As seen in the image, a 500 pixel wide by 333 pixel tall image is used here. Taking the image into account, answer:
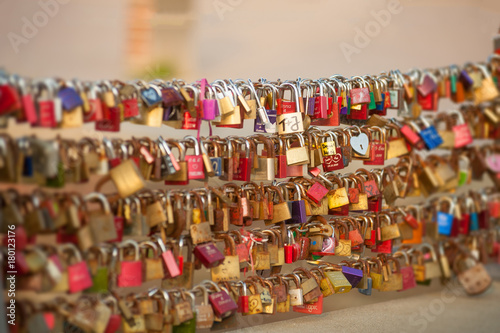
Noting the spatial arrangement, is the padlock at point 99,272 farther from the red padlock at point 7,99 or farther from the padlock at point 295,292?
the padlock at point 295,292

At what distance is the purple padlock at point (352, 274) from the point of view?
310 cm

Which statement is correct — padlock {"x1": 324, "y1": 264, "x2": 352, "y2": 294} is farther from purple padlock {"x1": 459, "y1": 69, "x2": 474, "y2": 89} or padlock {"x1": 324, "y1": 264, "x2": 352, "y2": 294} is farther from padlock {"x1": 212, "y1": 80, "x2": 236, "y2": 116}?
purple padlock {"x1": 459, "y1": 69, "x2": 474, "y2": 89}

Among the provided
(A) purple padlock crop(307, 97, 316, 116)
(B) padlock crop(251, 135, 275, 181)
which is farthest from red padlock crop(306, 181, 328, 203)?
(A) purple padlock crop(307, 97, 316, 116)

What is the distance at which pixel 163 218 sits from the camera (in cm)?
252

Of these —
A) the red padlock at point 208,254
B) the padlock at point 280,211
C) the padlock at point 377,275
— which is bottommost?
the padlock at point 377,275

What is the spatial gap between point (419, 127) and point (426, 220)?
535 millimetres

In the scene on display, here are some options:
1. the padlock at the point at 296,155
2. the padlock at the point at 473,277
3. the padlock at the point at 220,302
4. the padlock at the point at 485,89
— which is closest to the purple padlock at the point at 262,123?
the padlock at the point at 296,155

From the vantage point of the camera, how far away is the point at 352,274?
3100 mm

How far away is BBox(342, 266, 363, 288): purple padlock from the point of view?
3100 mm

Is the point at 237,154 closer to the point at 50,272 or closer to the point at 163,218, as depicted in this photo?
the point at 163,218

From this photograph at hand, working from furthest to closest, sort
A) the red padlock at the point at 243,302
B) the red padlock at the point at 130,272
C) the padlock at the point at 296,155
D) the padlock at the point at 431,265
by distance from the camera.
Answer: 1. the padlock at the point at 431,265
2. the padlock at the point at 296,155
3. the red padlock at the point at 243,302
4. the red padlock at the point at 130,272

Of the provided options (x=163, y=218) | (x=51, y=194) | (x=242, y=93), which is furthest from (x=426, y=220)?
(x=51, y=194)

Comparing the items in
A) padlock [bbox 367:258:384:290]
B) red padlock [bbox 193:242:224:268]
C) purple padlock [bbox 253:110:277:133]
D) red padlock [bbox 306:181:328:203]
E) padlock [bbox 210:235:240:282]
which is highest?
purple padlock [bbox 253:110:277:133]

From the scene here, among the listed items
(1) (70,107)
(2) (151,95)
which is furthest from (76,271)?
(2) (151,95)
